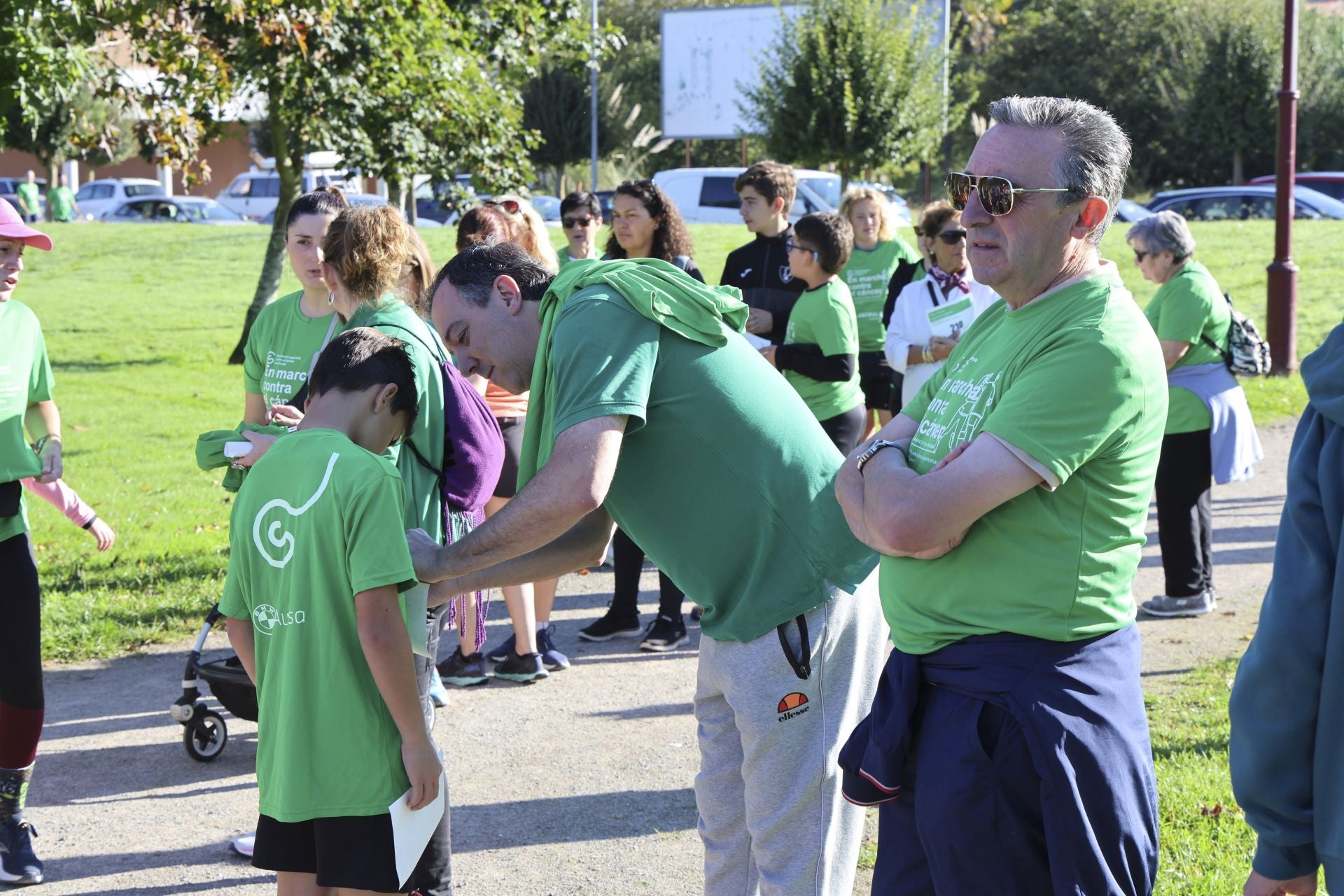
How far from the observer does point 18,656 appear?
4.03m

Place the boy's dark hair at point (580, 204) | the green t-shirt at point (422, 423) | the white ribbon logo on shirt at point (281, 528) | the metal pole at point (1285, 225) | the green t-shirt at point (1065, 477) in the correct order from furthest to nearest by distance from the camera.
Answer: the metal pole at point (1285, 225) → the boy's dark hair at point (580, 204) → the green t-shirt at point (422, 423) → the white ribbon logo on shirt at point (281, 528) → the green t-shirt at point (1065, 477)

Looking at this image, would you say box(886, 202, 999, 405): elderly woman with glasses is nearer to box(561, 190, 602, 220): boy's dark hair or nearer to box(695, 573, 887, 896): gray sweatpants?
box(561, 190, 602, 220): boy's dark hair

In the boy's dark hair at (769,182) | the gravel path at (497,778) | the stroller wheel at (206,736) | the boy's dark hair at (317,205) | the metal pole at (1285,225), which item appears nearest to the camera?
the gravel path at (497,778)

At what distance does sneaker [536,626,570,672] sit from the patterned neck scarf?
2.77 m

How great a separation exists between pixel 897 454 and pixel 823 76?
2077 cm

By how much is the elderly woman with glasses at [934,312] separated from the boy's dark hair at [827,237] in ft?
2.05

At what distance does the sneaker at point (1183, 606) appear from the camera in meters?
6.57

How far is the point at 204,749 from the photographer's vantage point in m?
5.00

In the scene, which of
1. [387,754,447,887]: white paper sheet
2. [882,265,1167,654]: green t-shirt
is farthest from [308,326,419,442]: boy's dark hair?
[882,265,1167,654]: green t-shirt

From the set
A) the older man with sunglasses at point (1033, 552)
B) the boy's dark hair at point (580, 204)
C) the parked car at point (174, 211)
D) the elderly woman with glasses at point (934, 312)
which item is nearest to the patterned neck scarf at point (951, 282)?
the elderly woman with glasses at point (934, 312)

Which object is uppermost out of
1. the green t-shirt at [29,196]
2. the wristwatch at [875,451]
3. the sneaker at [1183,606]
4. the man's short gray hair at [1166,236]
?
the green t-shirt at [29,196]

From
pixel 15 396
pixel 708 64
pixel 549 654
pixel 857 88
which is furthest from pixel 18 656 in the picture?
pixel 708 64

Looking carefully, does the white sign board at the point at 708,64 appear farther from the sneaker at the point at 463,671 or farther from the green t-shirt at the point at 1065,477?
the green t-shirt at the point at 1065,477

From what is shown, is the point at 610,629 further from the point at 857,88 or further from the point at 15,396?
the point at 857,88
